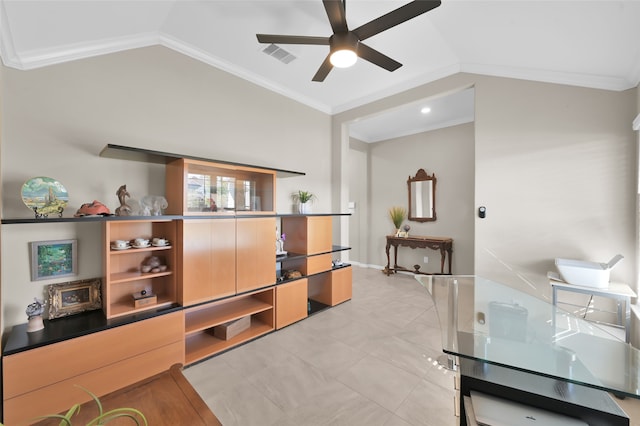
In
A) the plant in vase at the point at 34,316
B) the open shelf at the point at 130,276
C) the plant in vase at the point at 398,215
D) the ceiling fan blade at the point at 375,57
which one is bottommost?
the plant in vase at the point at 34,316

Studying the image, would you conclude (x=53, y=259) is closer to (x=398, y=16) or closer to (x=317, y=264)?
(x=317, y=264)

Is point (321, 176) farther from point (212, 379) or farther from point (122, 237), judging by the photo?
point (212, 379)

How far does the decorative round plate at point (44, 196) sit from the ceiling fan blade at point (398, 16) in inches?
98.4

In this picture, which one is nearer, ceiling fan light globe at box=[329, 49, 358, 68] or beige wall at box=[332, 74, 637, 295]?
ceiling fan light globe at box=[329, 49, 358, 68]

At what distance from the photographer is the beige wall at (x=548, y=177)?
2.43 metres

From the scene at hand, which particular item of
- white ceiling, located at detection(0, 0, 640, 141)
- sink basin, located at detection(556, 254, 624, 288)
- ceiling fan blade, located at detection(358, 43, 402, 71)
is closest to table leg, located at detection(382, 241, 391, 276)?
sink basin, located at detection(556, 254, 624, 288)

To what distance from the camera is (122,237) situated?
2.16m

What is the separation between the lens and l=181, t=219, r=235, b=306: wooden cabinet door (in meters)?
2.18

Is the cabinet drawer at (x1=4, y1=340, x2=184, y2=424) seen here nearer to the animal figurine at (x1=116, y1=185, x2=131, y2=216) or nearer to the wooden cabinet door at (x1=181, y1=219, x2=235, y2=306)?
the wooden cabinet door at (x1=181, y1=219, x2=235, y2=306)

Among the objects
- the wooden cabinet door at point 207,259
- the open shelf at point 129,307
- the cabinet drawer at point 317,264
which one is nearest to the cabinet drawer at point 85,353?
the open shelf at point 129,307

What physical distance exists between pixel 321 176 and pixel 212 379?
313 centimetres

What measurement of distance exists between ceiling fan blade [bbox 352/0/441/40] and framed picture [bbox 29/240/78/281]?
283 centimetres

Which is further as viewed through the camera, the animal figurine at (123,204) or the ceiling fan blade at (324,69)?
the ceiling fan blade at (324,69)

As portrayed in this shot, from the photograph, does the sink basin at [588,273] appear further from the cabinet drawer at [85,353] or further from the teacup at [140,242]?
the teacup at [140,242]
